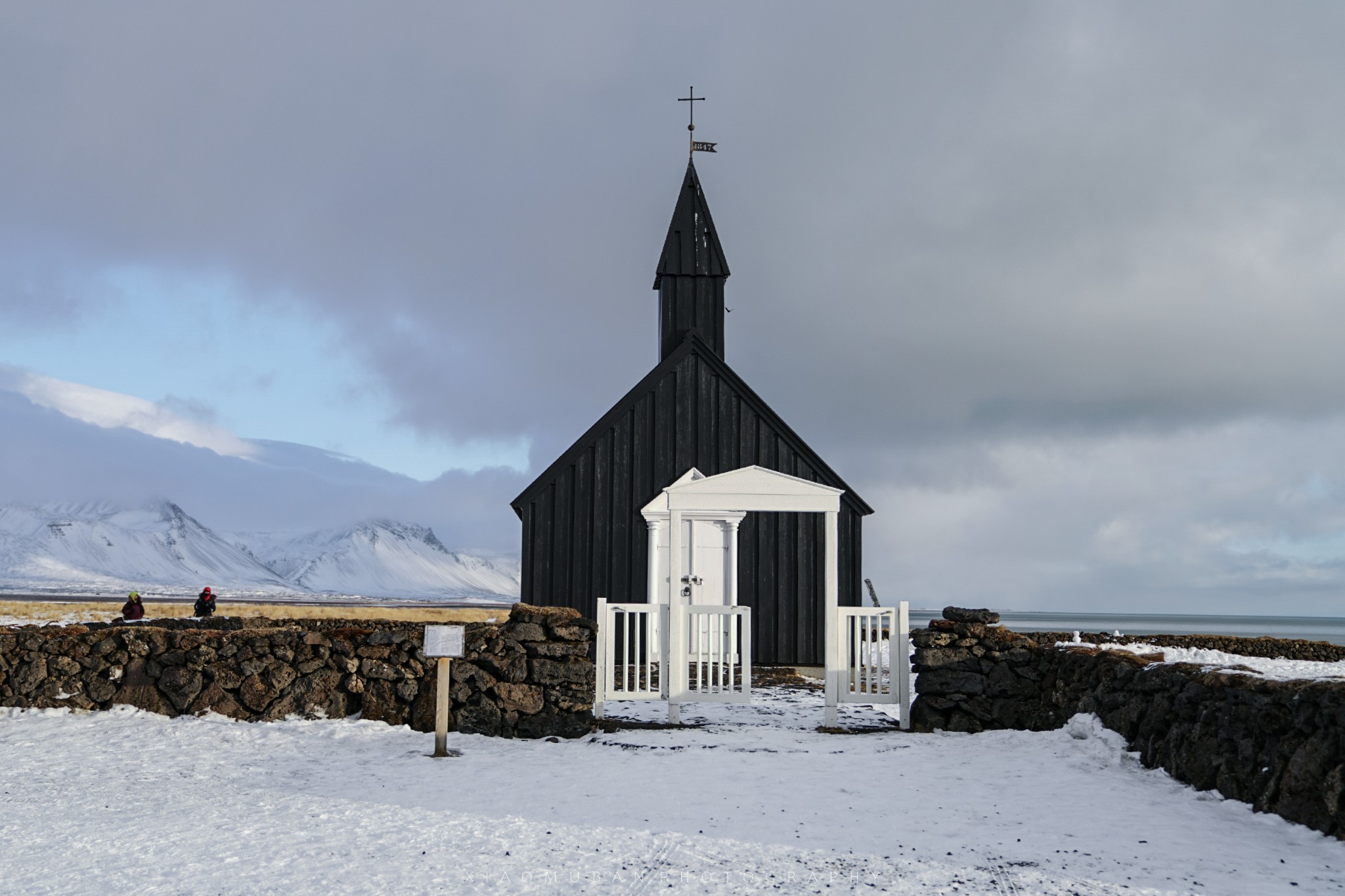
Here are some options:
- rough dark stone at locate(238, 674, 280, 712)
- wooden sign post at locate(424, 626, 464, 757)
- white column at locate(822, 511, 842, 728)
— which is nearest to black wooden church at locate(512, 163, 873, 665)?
white column at locate(822, 511, 842, 728)

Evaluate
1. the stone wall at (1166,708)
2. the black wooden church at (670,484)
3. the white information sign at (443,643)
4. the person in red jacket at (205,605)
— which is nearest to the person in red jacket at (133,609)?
the person in red jacket at (205,605)

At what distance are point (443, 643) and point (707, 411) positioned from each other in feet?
27.9

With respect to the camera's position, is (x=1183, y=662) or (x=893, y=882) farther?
(x=1183, y=662)

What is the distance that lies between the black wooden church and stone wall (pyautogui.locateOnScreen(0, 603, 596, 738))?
5.31 m

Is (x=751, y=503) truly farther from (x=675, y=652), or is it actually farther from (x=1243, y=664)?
(x=1243, y=664)

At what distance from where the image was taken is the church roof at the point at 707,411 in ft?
55.7

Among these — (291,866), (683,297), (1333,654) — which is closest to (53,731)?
(291,866)

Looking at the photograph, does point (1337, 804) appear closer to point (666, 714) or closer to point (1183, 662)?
point (1183, 662)

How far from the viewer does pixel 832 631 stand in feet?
37.2

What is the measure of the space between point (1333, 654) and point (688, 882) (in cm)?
1696

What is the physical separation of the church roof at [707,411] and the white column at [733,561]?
1.05 metres

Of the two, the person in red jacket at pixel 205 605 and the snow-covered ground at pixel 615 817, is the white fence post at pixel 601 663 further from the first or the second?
the person in red jacket at pixel 205 605

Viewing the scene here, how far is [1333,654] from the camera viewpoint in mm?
17828

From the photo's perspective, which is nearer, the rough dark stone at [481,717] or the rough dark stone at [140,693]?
the rough dark stone at [481,717]
